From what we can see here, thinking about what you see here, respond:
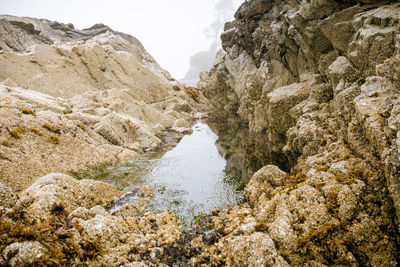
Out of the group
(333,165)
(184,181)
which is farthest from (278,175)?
(184,181)

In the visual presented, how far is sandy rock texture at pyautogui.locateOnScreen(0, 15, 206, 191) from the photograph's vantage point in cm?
2006

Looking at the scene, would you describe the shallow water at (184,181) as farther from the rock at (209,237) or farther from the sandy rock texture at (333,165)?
the sandy rock texture at (333,165)

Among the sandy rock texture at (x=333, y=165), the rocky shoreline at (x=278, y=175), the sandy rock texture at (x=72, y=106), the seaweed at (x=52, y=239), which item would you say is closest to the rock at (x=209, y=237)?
the rocky shoreline at (x=278, y=175)

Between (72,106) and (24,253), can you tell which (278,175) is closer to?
(24,253)

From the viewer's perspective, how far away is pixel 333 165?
33.8 feet

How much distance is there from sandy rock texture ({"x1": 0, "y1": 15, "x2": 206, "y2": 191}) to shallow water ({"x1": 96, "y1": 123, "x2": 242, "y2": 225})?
4.18m

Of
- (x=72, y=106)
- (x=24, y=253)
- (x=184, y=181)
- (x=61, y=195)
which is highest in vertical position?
(x=72, y=106)

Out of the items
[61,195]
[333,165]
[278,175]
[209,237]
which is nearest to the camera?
[333,165]

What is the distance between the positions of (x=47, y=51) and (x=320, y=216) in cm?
7340

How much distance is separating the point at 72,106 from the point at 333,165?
39925 mm

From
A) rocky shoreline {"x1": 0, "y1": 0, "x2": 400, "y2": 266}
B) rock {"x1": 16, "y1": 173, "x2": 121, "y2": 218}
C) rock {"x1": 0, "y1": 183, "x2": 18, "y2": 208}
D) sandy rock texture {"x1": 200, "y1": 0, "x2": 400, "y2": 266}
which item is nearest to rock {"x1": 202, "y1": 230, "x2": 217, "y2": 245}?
rocky shoreline {"x1": 0, "y1": 0, "x2": 400, "y2": 266}

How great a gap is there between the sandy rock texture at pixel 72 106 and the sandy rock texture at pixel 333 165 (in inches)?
692

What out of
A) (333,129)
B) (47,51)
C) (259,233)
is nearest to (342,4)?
(333,129)

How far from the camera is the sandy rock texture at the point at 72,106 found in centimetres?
2006
